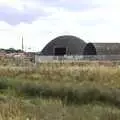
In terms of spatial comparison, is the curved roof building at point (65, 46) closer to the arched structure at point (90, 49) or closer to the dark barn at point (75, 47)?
the dark barn at point (75, 47)

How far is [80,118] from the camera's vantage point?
35.2ft

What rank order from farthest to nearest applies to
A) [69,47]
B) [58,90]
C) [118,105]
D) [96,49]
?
1. [69,47]
2. [96,49]
3. [58,90]
4. [118,105]

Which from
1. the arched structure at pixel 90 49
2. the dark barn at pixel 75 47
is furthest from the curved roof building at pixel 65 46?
the arched structure at pixel 90 49

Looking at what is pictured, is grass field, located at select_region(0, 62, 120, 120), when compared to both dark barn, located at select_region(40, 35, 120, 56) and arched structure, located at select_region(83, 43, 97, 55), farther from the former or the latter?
arched structure, located at select_region(83, 43, 97, 55)

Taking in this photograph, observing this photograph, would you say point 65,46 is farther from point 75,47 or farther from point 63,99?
point 63,99

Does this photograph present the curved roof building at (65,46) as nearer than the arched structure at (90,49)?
No

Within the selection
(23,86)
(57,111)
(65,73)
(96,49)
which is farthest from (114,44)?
(57,111)

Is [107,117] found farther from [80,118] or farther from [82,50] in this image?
[82,50]

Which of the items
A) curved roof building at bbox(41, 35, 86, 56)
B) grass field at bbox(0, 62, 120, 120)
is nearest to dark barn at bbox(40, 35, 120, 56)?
curved roof building at bbox(41, 35, 86, 56)

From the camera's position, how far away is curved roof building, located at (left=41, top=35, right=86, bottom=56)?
8839 cm

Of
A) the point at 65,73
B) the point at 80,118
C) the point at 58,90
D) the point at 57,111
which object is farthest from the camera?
the point at 65,73

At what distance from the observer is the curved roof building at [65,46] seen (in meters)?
88.4

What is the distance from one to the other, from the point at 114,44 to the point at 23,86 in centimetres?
6430

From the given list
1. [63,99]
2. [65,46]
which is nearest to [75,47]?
[65,46]
